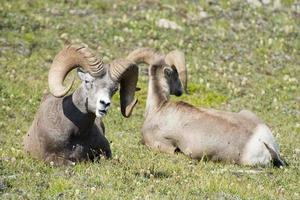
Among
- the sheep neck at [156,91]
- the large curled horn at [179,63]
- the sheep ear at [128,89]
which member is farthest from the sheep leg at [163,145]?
the sheep ear at [128,89]

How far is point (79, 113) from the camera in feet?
44.4

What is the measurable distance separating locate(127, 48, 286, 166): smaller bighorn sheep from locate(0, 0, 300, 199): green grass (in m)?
0.54

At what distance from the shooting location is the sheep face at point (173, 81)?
19.2 meters

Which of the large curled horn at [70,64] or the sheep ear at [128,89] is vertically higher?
the large curled horn at [70,64]

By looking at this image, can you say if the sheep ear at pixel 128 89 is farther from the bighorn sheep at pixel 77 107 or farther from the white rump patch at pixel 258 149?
the white rump patch at pixel 258 149

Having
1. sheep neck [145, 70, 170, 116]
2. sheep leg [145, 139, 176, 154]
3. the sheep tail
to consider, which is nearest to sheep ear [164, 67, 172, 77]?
sheep neck [145, 70, 170, 116]

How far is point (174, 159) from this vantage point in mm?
15578

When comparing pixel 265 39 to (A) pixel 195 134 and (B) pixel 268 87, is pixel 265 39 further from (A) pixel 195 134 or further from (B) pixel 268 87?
(A) pixel 195 134

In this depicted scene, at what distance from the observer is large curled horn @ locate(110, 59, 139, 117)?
43.2ft

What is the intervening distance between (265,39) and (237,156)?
18.2 meters

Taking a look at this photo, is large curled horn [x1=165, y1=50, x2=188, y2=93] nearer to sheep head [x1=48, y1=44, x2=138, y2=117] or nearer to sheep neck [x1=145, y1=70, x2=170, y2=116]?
sheep neck [x1=145, y1=70, x2=170, y2=116]

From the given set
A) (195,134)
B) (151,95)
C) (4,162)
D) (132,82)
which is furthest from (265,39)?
(4,162)

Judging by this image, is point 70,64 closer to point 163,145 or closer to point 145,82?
point 163,145

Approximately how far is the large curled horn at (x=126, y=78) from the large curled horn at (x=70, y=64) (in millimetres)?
295
